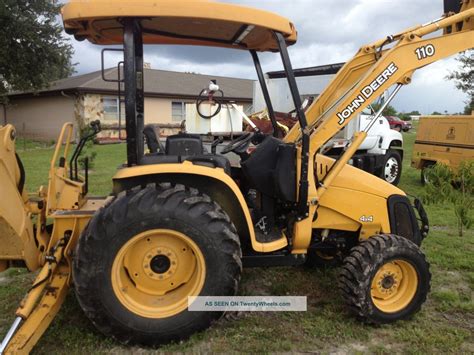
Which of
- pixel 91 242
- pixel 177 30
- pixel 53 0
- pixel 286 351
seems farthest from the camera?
pixel 53 0

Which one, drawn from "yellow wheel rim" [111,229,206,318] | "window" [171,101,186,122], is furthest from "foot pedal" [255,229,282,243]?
"window" [171,101,186,122]

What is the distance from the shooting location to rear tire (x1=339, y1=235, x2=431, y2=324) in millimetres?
3572

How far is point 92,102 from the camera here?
22.7m

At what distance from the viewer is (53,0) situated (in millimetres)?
20125

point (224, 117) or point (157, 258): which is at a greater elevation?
point (224, 117)

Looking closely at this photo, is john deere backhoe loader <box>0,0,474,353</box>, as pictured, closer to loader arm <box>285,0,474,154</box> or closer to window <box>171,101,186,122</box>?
loader arm <box>285,0,474,154</box>

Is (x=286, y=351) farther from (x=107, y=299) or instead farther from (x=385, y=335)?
(x=107, y=299)

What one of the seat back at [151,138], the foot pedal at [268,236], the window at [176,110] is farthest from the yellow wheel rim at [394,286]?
the window at [176,110]

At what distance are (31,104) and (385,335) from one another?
26.7 m

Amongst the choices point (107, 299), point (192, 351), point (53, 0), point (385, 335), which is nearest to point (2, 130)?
point (107, 299)

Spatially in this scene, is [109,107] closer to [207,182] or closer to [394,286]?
[207,182]

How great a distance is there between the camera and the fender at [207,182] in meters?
3.22

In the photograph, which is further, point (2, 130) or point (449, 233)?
point (449, 233)

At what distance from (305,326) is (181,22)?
2.58m
